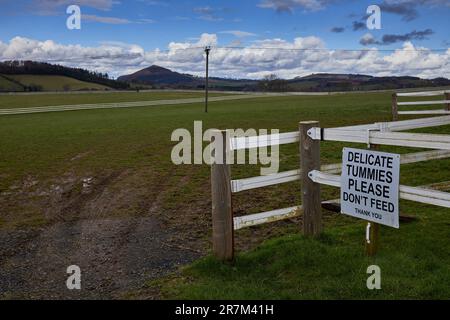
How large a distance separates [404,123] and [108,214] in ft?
18.9

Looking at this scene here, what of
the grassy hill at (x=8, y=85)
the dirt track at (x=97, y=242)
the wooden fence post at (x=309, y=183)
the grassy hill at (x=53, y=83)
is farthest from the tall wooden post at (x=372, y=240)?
the grassy hill at (x=8, y=85)

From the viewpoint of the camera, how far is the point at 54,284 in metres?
5.86

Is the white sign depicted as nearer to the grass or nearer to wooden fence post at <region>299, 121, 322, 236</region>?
wooden fence post at <region>299, 121, 322, 236</region>

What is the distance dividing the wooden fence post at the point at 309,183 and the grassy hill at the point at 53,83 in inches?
5491

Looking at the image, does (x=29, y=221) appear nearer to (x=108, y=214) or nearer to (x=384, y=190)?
(x=108, y=214)

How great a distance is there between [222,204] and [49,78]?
517ft

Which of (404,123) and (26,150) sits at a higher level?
(404,123)

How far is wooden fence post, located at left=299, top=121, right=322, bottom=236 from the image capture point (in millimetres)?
6387

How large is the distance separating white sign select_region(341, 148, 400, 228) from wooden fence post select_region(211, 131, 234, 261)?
4.90ft

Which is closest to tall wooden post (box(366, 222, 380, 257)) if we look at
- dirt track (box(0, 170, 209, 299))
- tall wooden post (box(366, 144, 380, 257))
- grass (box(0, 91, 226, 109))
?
tall wooden post (box(366, 144, 380, 257))

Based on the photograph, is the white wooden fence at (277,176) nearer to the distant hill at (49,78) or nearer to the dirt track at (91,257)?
the dirt track at (91,257)

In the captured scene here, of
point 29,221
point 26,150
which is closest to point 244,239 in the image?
point 29,221

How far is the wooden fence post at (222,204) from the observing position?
6086mm
